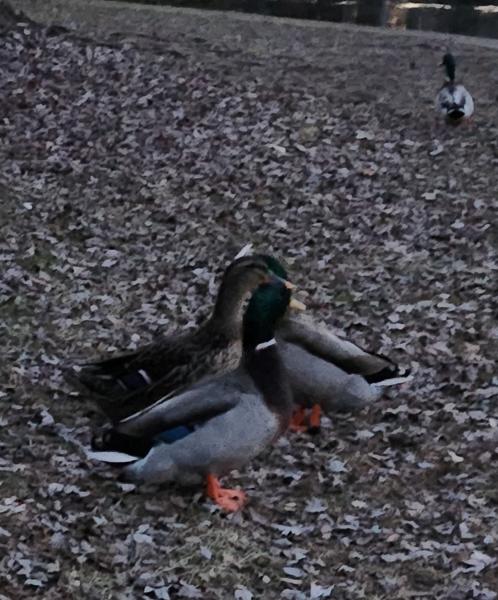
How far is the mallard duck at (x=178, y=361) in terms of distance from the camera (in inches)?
180

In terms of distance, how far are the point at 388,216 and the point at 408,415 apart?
2512 mm

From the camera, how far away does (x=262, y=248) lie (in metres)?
6.95

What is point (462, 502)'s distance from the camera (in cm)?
456

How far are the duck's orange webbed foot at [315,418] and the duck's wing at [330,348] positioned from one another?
21 cm

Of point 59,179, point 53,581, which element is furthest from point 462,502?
point 59,179

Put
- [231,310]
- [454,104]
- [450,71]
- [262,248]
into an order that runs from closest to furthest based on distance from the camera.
A: [231,310] < [262,248] < [454,104] < [450,71]

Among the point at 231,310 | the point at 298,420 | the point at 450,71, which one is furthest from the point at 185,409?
the point at 450,71

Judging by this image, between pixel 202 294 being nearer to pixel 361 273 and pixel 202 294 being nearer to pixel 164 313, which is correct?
pixel 164 313

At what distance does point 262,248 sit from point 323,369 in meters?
1.95

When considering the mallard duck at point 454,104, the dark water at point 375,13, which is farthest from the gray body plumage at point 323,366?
the dark water at point 375,13

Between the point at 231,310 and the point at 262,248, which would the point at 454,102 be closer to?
the point at 262,248

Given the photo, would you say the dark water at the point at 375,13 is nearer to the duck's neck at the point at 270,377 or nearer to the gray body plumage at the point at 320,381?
the gray body plumage at the point at 320,381

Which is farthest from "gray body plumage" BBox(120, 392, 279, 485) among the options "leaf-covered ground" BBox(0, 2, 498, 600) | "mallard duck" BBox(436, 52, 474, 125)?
"mallard duck" BBox(436, 52, 474, 125)

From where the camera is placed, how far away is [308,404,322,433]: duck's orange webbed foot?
5.08 metres
